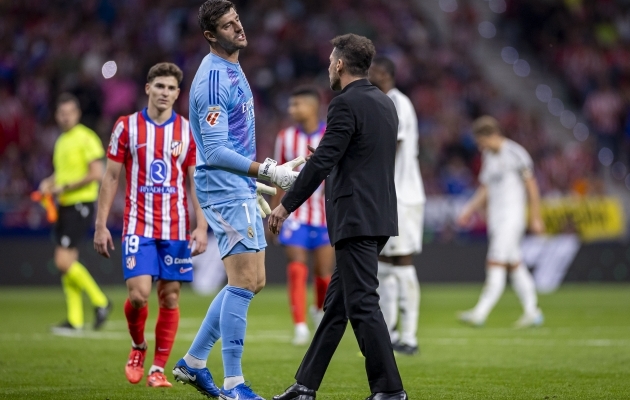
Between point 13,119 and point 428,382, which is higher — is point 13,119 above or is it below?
above

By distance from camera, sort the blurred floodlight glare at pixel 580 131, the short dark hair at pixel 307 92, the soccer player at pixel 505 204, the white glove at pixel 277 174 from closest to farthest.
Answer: the white glove at pixel 277 174, the short dark hair at pixel 307 92, the soccer player at pixel 505 204, the blurred floodlight glare at pixel 580 131

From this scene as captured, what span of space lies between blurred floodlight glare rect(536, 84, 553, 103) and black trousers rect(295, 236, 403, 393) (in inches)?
781

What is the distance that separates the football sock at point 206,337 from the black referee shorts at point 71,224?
550cm

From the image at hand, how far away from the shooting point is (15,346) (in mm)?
9422

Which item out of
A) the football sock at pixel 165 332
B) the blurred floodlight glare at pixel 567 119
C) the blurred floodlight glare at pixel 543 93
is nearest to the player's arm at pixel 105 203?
the football sock at pixel 165 332

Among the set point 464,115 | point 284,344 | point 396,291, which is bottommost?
point 284,344

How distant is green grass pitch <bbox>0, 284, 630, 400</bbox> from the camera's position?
22.0 feet

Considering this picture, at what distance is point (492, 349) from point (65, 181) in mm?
5499

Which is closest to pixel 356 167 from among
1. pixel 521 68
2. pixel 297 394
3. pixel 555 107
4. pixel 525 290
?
pixel 297 394

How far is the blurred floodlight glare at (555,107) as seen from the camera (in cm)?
2431

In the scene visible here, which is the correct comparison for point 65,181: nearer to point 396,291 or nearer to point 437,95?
point 396,291

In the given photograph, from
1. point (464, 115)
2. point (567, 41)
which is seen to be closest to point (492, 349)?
point (464, 115)

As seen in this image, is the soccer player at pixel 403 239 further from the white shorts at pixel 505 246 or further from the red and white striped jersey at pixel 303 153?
the white shorts at pixel 505 246

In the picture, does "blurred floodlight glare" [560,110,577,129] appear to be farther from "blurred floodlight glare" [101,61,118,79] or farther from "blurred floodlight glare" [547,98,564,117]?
"blurred floodlight glare" [101,61,118,79]
